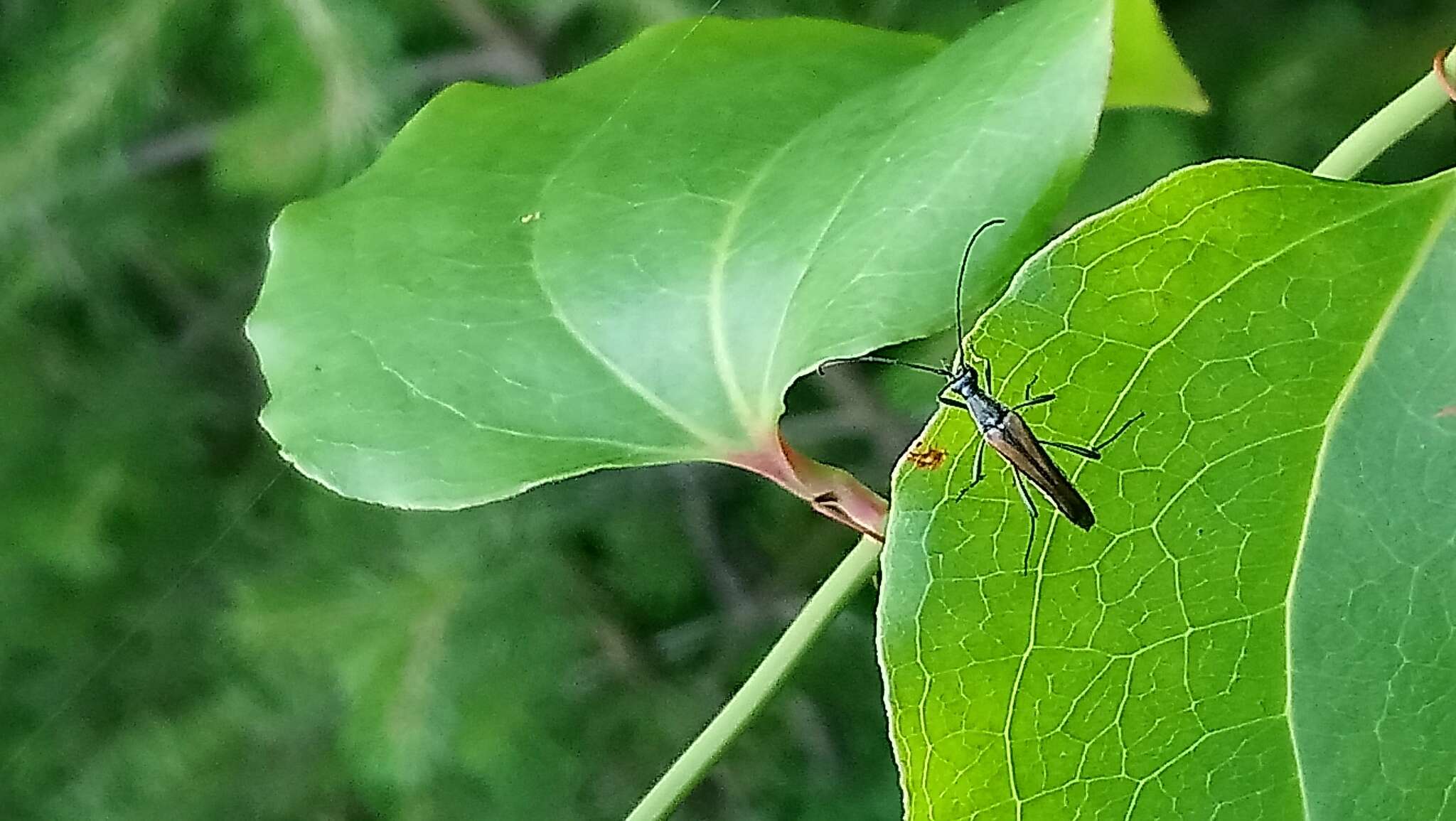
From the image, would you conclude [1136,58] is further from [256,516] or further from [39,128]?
[256,516]

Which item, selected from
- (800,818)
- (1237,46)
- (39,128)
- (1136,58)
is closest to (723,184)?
(1136,58)

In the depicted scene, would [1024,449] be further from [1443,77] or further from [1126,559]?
[1443,77]

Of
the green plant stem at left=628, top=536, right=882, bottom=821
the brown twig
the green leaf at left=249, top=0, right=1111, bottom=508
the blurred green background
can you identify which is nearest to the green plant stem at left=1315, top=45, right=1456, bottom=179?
the brown twig

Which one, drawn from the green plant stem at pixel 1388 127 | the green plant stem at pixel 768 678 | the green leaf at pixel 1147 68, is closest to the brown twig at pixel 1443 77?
the green plant stem at pixel 1388 127

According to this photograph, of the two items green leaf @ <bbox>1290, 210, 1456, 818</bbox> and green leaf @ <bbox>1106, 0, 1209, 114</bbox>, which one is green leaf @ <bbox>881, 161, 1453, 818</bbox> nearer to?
green leaf @ <bbox>1290, 210, 1456, 818</bbox>

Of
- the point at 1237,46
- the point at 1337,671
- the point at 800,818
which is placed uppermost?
the point at 1337,671
